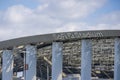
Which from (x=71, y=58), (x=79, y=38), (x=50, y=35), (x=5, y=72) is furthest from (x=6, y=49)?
(x=71, y=58)

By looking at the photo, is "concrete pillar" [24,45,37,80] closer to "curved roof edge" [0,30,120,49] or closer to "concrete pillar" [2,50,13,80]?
"curved roof edge" [0,30,120,49]

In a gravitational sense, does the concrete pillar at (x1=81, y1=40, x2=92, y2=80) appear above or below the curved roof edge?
below

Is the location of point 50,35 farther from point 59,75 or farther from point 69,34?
point 59,75

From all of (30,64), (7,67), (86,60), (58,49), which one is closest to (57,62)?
(58,49)

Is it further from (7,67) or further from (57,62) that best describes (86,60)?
(7,67)

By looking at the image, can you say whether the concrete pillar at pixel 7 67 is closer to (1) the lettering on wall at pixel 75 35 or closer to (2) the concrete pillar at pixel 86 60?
(1) the lettering on wall at pixel 75 35

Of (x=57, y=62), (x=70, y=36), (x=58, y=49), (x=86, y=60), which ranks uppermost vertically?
(x=70, y=36)

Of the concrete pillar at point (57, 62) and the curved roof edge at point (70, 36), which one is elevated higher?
the curved roof edge at point (70, 36)

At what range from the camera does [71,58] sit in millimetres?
73312

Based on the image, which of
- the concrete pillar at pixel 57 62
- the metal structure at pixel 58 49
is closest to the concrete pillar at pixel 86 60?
the metal structure at pixel 58 49

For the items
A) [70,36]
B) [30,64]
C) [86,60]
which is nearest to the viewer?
[86,60]

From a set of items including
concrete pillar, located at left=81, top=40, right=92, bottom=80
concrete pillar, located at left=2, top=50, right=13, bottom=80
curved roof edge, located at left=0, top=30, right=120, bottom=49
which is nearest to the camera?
concrete pillar, located at left=81, top=40, right=92, bottom=80

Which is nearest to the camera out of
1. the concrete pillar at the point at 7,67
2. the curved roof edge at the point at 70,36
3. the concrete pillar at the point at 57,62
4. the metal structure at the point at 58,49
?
the metal structure at the point at 58,49

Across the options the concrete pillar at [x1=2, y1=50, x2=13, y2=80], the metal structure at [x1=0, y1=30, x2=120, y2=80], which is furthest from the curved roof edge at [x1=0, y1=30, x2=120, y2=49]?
the concrete pillar at [x1=2, y1=50, x2=13, y2=80]
